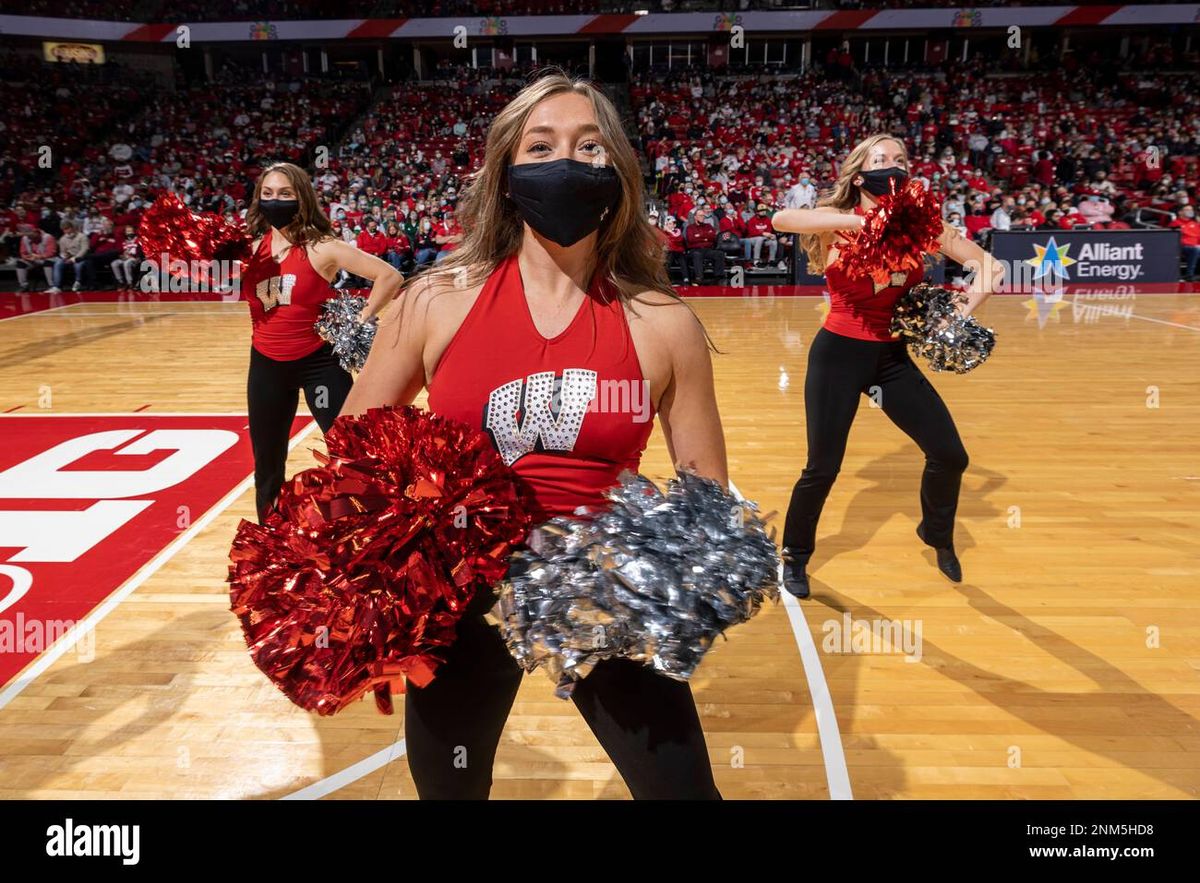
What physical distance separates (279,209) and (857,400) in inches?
98.0

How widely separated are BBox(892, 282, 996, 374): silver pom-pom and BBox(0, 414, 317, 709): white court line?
3.24m

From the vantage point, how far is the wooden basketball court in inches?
92.4

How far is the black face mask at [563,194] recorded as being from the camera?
1.48 metres

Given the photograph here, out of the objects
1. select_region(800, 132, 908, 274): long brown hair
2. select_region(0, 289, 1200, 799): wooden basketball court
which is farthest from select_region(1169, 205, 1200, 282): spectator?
select_region(800, 132, 908, 274): long brown hair

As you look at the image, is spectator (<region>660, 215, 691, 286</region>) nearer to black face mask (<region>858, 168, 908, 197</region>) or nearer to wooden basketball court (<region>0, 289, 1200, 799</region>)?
wooden basketball court (<region>0, 289, 1200, 799</region>)

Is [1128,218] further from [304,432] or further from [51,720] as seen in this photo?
[51,720]

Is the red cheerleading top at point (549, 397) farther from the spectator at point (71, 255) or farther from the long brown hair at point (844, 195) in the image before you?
the spectator at point (71, 255)

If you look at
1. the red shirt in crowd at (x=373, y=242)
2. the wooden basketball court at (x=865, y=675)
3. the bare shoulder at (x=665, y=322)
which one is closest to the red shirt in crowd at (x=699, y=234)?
the red shirt in crowd at (x=373, y=242)

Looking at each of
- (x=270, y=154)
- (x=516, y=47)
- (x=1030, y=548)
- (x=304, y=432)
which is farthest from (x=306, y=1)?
(x=1030, y=548)

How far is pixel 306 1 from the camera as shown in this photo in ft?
84.3

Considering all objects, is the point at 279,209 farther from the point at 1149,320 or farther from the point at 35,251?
the point at 35,251

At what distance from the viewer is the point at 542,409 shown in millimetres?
1457

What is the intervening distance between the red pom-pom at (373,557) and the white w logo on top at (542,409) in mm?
150
